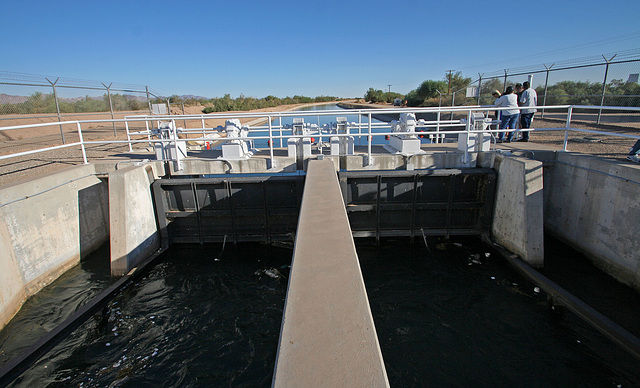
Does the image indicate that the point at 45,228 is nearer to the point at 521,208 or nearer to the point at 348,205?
the point at 348,205

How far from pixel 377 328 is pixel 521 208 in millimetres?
4014

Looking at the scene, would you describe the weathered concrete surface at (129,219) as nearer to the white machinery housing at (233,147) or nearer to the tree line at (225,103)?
the white machinery housing at (233,147)

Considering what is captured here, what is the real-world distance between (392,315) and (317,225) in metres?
2.67

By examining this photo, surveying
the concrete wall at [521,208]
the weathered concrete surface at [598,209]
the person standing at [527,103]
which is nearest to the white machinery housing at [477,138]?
the concrete wall at [521,208]

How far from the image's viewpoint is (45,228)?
633 centimetres

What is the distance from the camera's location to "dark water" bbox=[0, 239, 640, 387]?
14.6ft

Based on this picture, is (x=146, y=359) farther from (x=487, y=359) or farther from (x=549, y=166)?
(x=549, y=166)

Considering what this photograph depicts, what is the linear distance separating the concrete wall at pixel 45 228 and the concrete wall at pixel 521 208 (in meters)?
9.23

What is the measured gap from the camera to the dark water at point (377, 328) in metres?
4.44

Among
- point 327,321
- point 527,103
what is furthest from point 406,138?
point 327,321

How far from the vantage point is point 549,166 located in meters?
7.80

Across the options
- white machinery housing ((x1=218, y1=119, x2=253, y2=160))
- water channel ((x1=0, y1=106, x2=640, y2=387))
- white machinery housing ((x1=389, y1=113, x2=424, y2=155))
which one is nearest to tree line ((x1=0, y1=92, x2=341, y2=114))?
white machinery housing ((x1=218, y1=119, x2=253, y2=160))

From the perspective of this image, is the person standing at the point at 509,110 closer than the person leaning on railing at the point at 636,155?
No

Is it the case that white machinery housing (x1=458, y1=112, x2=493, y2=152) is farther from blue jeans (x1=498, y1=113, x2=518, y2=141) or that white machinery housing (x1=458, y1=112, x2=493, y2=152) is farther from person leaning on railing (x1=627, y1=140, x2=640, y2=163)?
person leaning on railing (x1=627, y1=140, x2=640, y2=163)
